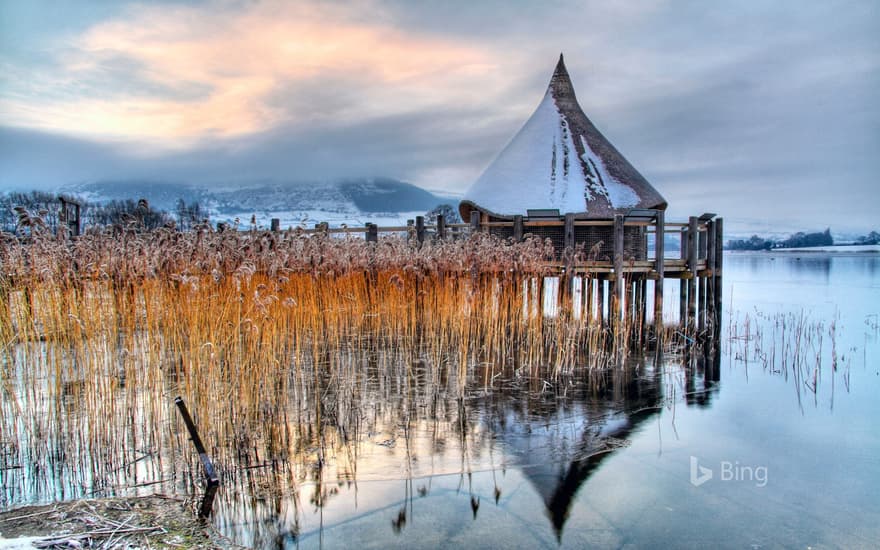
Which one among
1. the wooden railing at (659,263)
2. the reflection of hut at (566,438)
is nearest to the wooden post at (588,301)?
the wooden railing at (659,263)

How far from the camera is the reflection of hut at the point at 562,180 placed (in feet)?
44.2

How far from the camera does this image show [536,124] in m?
15.5

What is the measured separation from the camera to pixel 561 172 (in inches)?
559

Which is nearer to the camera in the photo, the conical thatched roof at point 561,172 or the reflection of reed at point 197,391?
the reflection of reed at point 197,391

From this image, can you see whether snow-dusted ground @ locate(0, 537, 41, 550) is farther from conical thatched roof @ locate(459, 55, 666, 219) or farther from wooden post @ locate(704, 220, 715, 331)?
wooden post @ locate(704, 220, 715, 331)

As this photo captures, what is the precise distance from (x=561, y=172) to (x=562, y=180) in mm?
258

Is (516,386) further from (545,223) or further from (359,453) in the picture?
(545,223)

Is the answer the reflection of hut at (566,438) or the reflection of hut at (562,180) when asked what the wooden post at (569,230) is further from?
the reflection of hut at (566,438)

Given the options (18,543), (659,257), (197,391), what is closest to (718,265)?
(659,257)

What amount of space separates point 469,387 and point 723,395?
3.31 meters

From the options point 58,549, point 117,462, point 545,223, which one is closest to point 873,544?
point 58,549

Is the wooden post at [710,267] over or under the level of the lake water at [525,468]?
over

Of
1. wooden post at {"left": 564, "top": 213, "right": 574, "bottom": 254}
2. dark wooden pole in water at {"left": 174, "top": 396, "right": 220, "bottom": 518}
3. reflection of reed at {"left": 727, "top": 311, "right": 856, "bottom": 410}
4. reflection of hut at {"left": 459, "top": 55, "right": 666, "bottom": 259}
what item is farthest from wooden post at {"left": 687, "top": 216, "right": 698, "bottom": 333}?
dark wooden pole in water at {"left": 174, "top": 396, "right": 220, "bottom": 518}

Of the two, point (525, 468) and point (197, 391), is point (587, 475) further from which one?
point (197, 391)
